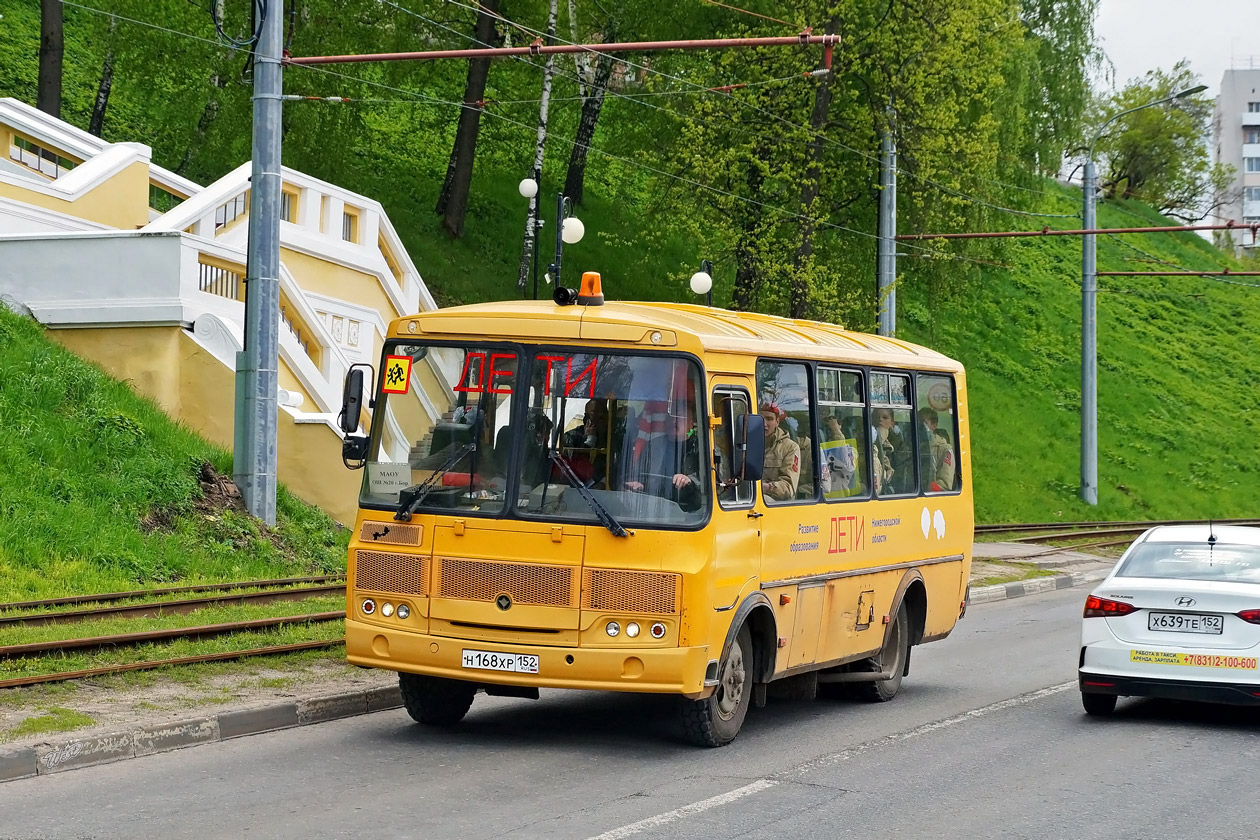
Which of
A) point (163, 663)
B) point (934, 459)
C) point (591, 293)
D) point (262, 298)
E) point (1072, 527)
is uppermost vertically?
point (262, 298)

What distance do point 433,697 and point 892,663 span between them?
14.4ft

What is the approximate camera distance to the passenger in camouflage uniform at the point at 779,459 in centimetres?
1099

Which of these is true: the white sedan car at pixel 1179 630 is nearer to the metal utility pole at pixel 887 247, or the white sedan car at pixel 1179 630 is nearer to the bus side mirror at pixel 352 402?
the bus side mirror at pixel 352 402

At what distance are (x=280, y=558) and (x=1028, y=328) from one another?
40464 millimetres

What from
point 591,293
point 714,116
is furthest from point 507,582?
point 714,116

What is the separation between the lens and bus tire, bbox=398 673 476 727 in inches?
419

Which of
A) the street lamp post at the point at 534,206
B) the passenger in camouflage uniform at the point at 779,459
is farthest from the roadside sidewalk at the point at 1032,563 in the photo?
the passenger in camouflage uniform at the point at 779,459

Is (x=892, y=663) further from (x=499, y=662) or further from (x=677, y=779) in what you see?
(x=499, y=662)

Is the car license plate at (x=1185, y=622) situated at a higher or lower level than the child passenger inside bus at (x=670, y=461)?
lower

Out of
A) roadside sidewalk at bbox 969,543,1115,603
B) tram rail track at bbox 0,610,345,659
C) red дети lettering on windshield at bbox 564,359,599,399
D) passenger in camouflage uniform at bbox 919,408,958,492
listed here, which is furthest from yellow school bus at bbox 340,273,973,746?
roadside sidewalk at bbox 969,543,1115,603

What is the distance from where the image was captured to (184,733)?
9.79 m

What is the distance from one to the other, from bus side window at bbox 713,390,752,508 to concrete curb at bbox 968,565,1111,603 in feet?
44.1

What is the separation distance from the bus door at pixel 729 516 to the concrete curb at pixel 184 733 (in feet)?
9.74

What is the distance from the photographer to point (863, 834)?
7820mm
